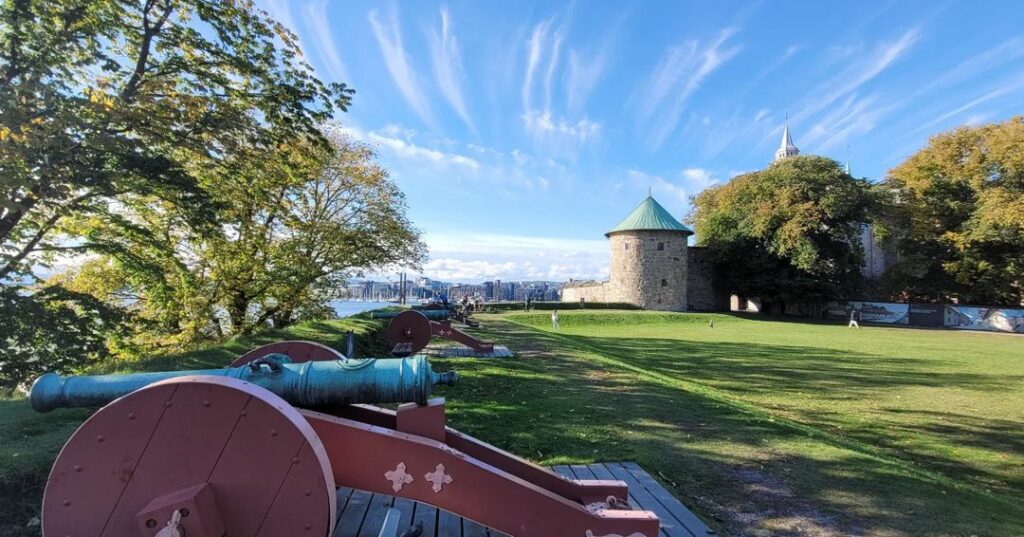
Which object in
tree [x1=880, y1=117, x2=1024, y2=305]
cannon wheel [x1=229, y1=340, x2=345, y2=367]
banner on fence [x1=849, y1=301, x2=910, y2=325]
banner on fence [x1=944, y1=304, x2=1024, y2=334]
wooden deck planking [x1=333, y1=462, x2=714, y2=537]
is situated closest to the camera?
wooden deck planking [x1=333, y1=462, x2=714, y2=537]

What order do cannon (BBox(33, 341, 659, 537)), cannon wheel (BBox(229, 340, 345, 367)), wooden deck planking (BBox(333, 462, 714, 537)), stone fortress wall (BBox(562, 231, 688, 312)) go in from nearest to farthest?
cannon (BBox(33, 341, 659, 537)) → wooden deck planking (BBox(333, 462, 714, 537)) → cannon wheel (BBox(229, 340, 345, 367)) → stone fortress wall (BBox(562, 231, 688, 312))

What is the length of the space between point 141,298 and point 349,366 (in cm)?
1267

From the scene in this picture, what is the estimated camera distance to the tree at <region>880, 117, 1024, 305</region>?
31703 mm

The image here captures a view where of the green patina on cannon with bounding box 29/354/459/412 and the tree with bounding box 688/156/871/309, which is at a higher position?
the tree with bounding box 688/156/871/309

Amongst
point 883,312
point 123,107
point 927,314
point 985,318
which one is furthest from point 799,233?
point 123,107

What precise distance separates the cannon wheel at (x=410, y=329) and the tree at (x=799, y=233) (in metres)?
35.5

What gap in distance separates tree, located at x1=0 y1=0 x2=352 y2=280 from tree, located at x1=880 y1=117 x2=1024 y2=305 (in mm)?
39098

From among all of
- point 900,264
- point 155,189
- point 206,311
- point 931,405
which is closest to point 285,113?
point 155,189

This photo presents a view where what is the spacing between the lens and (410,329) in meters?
7.96

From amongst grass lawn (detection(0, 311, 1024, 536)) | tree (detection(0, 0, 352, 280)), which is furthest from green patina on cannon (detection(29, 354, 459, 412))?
tree (detection(0, 0, 352, 280))

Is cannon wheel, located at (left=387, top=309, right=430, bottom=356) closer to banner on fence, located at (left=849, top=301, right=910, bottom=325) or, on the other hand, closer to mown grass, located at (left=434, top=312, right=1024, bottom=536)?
mown grass, located at (left=434, top=312, right=1024, bottom=536)

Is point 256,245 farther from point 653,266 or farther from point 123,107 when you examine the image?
point 653,266

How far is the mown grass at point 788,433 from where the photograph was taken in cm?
363

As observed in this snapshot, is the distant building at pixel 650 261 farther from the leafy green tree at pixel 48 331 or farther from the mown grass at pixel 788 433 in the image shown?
the leafy green tree at pixel 48 331
